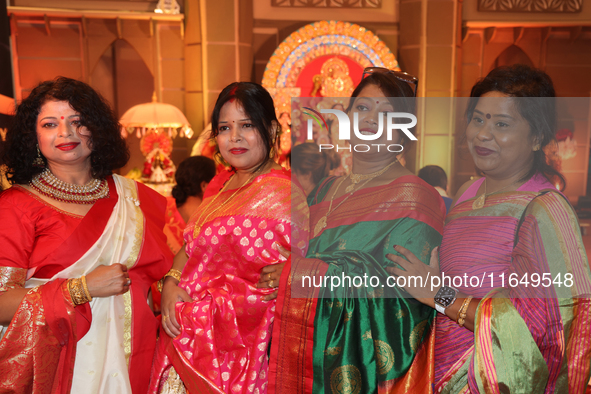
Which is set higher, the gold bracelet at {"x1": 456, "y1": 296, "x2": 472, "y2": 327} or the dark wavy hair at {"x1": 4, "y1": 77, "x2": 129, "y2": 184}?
the dark wavy hair at {"x1": 4, "y1": 77, "x2": 129, "y2": 184}

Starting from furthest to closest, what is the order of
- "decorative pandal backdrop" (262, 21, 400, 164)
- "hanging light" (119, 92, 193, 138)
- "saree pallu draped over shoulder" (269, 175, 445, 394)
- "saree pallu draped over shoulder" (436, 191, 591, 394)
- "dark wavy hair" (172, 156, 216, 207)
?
"decorative pandal backdrop" (262, 21, 400, 164)
"hanging light" (119, 92, 193, 138)
"dark wavy hair" (172, 156, 216, 207)
"saree pallu draped over shoulder" (269, 175, 445, 394)
"saree pallu draped over shoulder" (436, 191, 591, 394)

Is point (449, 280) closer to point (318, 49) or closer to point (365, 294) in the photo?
point (365, 294)

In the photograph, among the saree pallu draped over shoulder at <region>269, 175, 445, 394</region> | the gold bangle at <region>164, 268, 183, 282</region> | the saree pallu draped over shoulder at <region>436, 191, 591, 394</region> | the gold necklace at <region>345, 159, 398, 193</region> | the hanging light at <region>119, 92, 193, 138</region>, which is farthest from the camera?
the hanging light at <region>119, 92, 193, 138</region>

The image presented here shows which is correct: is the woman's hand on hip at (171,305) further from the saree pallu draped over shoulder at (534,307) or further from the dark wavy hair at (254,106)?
the saree pallu draped over shoulder at (534,307)

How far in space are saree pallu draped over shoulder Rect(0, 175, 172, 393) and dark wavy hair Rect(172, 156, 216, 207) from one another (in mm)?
1145

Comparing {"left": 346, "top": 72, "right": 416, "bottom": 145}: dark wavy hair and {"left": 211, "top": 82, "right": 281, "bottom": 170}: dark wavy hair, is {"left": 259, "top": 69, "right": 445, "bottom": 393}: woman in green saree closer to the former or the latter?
{"left": 346, "top": 72, "right": 416, "bottom": 145}: dark wavy hair

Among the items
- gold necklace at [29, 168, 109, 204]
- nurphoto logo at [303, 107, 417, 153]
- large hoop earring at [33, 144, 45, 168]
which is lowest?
gold necklace at [29, 168, 109, 204]

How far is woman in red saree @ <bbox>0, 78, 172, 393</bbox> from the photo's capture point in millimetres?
1259

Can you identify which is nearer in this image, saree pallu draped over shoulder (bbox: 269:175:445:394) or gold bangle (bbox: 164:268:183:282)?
saree pallu draped over shoulder (bbox: 269:175:445:394)

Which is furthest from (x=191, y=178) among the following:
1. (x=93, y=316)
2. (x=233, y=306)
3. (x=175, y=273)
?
(x=233, y=306)

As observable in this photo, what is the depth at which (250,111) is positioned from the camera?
1.38 m

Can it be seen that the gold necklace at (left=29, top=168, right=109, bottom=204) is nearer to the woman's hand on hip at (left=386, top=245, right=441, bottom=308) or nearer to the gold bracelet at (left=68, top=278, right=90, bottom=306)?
the gold bracelet at (left=68, top=278, right=90, bottom=306)

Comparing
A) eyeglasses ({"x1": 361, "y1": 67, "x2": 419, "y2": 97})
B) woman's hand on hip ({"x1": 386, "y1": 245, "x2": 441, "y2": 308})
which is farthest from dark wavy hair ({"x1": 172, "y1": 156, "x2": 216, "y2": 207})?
woman's hand on hip ({"x1": 386, "y1": 245, "x2": 441, "y2": 308})

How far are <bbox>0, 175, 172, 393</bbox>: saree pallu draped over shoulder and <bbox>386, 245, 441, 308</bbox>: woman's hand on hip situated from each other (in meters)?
0.79
